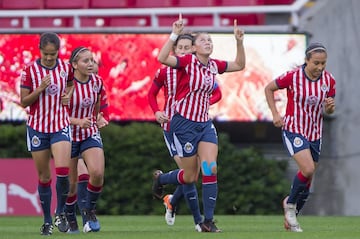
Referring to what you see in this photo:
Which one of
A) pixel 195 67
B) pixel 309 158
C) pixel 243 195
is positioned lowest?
pixel 243 195

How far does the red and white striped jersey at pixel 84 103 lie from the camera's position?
1340cm

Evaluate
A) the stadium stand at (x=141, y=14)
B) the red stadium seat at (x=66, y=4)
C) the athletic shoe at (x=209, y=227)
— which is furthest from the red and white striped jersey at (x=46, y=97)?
the red stadium seat at (x=66, y=4)

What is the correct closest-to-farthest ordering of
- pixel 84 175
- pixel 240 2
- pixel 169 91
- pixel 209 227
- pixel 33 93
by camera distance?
pixel 33 93 < pixel 209 227 < pixel 84 175 < pixel 169 91 < pixel 240 2

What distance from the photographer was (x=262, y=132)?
23625 mm

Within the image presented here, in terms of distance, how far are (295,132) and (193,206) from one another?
137 centimetres

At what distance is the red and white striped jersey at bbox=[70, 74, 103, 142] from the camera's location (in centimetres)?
1340

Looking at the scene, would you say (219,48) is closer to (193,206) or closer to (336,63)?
(336,63)

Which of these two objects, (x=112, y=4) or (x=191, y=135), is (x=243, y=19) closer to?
(x=112, y=4)

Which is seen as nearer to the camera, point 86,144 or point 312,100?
point 312,100

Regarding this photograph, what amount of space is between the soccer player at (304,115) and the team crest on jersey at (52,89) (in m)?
2.38

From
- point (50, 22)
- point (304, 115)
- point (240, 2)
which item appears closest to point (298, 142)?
point (304, 115)

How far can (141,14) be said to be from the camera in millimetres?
23375

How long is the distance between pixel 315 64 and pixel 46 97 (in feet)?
9.52

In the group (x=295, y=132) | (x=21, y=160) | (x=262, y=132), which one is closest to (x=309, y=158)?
(x=295, y=132)
